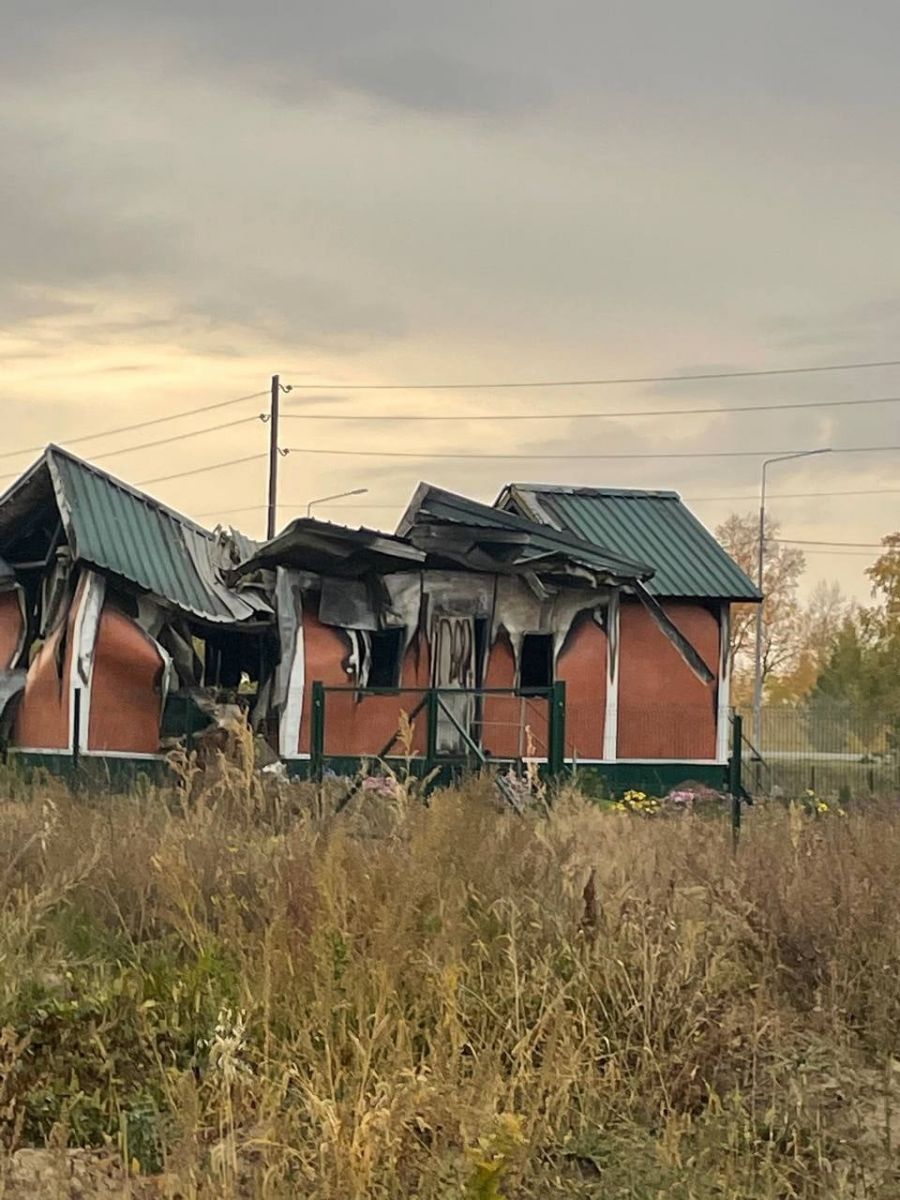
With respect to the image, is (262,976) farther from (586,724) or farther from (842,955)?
(586,724)

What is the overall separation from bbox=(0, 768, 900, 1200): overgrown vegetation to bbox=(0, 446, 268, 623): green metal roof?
14.5m

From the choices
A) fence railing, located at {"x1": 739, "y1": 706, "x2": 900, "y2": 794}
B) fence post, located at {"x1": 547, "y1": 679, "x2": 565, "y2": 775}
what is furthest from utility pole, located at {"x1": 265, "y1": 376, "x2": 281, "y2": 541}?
fence post, located at {"x1": 547, "y1": 679, "x2": 565, "y2": 775}

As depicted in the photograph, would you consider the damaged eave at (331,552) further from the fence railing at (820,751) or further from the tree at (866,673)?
the tree at (866,673)

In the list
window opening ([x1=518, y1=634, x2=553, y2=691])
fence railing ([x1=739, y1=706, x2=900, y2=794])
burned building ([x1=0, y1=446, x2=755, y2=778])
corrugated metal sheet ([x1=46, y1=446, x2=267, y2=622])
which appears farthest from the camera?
fence railing ([x1=739, y1=706, x2=900, y2=794])

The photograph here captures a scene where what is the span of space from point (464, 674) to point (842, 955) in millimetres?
16038

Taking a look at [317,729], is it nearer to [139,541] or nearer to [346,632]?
[346,632]

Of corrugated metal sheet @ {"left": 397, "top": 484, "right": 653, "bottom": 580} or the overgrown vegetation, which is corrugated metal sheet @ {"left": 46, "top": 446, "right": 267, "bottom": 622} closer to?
corrugated metal sheet @ {"left": 397, "top": 484, "right": 653, "bottom": 580}

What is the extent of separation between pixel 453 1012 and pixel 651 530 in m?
22.3

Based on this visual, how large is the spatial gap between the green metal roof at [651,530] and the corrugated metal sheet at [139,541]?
5607mm

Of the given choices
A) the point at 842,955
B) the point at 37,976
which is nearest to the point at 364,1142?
the point at 37,976

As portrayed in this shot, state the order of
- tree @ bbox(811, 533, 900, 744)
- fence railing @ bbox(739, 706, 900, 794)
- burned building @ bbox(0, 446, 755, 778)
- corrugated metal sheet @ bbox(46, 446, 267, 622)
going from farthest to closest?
1. tree @ bbox(811, 533, 900, 744)
2. fence railing @ bbox(739, 706, 900, 794)
3. corrugated metal sheet @ bbox(46, 446, 267, 622)
4. burned building @ bbox(0, 446, 755, 778)

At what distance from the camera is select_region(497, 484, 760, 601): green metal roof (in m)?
25.1

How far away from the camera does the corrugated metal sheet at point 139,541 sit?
21719 millimetres

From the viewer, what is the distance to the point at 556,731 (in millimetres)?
14195
